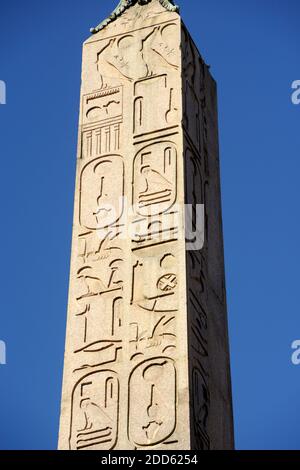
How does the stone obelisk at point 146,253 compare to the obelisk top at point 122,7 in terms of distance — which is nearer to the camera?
the stone obelisk at point 146,253

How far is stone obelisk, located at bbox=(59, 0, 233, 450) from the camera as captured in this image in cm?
1376

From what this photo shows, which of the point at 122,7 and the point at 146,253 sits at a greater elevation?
the point at 122,7

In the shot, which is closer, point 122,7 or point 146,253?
point 146,253

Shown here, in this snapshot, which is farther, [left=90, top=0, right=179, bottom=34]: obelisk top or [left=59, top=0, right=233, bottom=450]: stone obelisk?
[left=90, top=0, right=179, bottom=34]: obelisk top

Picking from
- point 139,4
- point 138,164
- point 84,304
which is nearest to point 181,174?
point 138,164

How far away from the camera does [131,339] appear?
14078 mm

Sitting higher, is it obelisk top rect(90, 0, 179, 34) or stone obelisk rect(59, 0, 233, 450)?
obelisk top rect(90, 0, 179, 34)

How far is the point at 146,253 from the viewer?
1455cm

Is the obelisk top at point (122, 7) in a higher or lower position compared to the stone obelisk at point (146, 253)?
higher

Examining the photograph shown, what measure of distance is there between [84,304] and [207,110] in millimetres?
2762

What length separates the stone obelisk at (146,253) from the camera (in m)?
13.8
